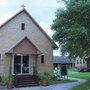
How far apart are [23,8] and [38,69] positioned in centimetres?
706

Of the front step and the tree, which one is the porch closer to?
the front step

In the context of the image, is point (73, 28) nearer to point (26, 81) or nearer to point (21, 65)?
point (26, 81)

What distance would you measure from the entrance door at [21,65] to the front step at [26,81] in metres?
1.29

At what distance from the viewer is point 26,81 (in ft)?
97.8

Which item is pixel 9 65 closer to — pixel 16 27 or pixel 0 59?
pixel 0 59

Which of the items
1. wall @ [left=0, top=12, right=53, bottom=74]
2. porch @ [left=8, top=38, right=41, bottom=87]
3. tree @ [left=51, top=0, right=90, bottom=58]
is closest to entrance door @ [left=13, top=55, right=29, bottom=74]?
porch @ [left=8, top=38, right=41, bottom=87]

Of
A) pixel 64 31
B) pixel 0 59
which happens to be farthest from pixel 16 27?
pixel 64 31

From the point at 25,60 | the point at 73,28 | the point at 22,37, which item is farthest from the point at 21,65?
the point at 73,28

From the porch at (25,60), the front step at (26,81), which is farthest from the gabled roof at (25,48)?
the front step at (26,81)

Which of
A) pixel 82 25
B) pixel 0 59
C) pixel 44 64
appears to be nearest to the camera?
pixel 82 25

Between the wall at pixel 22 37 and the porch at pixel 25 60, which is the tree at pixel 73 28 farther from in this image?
the wall at pixel 22 37

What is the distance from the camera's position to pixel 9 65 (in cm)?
3139

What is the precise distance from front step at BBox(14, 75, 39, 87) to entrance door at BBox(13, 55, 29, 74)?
1286 millimetres

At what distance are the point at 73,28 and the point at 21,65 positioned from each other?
771cm
